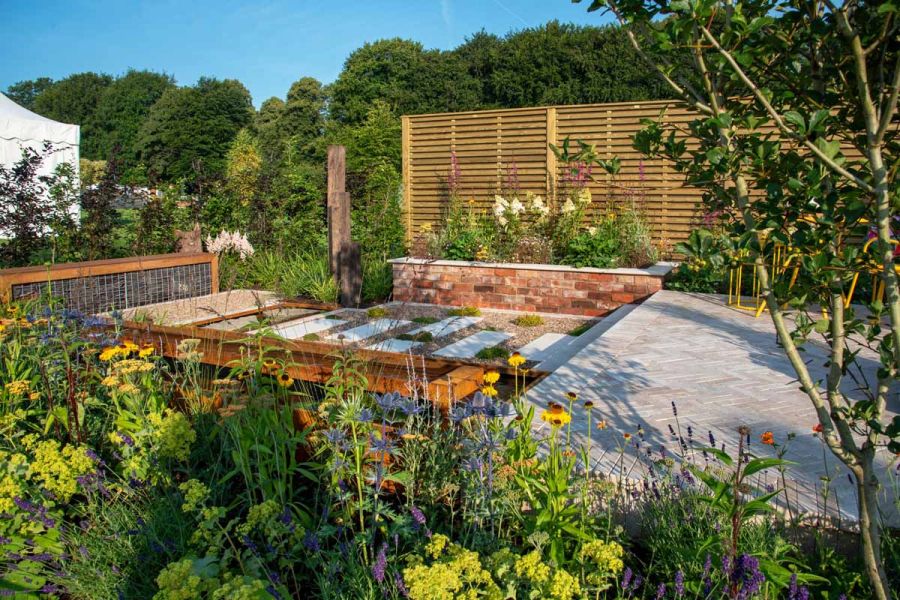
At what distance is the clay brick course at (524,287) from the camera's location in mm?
6582

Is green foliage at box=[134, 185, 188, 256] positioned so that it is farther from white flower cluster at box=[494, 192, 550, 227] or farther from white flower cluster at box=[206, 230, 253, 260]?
white flower cluster at box=[494, 192, 550, 227]

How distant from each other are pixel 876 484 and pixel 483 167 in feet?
28.5

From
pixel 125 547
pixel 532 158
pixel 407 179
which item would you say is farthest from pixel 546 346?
pixel 407 179

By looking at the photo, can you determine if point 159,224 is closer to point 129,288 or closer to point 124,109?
point 129,288

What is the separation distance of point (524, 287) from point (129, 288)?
395 centimetres

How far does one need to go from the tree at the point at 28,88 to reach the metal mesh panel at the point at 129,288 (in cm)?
6296

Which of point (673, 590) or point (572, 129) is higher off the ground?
point (572, 129)

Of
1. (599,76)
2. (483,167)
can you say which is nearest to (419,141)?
(483,167)

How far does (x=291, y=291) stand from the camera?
7.45 meters

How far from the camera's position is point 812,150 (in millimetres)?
1235

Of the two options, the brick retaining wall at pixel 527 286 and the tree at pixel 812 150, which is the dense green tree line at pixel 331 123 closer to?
Result: the tree at pixel 812 150

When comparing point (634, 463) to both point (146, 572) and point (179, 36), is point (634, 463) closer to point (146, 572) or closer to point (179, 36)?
point (146, 572)

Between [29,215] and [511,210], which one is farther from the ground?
[511,210]

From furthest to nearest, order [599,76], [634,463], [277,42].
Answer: [277,42], [599,76], [634,463]
